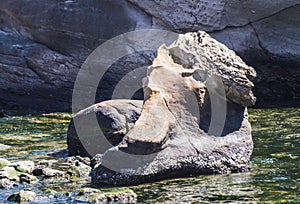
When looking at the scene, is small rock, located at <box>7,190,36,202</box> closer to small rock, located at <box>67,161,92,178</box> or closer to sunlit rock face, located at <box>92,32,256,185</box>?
sunlit rock face, located at <box>92,32,256,185</box>

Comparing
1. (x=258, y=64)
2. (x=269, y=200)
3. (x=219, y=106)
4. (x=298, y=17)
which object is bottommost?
(x=269, y=200)

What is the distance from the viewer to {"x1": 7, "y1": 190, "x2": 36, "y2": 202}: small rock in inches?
292

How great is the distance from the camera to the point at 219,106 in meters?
9.25

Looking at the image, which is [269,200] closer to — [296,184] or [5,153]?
[296,184]

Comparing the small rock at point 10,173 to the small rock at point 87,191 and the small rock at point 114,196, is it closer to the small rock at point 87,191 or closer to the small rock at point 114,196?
the small rock at point 87,191

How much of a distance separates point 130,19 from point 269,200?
10.3 m

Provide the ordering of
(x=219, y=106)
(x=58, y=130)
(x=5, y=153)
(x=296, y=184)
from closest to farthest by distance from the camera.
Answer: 1. (x=296, y=184)
2. (x=219, y=106)
3. (x=5, y=153)
4. (x=58, y=130)

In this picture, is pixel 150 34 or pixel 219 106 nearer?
pixel 219 106

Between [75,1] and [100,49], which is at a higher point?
[75,1]

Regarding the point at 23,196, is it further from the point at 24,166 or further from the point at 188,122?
the point at 188,122

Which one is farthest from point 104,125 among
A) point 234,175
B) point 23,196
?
point 23,196

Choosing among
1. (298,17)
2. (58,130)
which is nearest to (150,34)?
(298,17)

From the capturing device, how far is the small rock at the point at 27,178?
8.52m

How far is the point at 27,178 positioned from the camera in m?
8.56
